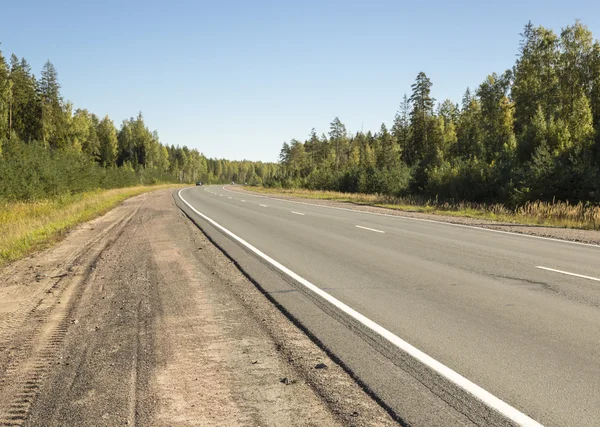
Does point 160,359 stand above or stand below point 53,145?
below

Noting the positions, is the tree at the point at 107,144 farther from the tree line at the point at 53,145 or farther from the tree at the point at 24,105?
the tree at the point at 24,105

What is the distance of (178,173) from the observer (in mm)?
159375

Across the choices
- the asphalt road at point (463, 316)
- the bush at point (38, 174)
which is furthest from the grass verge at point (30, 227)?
the asphalt road at point (463, 316)

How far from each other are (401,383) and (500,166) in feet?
83.4

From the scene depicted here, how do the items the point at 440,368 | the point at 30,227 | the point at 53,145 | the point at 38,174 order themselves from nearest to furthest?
the point at 440,368
the point at 30,227
the point at 38,174
the point at 53,145

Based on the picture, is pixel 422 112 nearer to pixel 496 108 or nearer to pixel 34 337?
pixel 496 108

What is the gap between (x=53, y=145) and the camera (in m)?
71.2

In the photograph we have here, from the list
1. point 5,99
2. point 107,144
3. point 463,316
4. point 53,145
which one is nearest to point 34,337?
point 463,316

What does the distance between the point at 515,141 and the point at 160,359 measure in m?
35.7

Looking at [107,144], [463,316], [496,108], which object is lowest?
[463,316]

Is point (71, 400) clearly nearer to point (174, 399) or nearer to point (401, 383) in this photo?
point (174, 399)

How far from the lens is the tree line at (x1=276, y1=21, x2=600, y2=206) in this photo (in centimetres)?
2253

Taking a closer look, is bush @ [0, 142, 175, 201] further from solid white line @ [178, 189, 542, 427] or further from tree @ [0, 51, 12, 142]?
solid white line @ [178, 189, 542, 427]

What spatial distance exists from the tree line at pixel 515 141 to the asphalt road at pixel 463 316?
12071 mm
